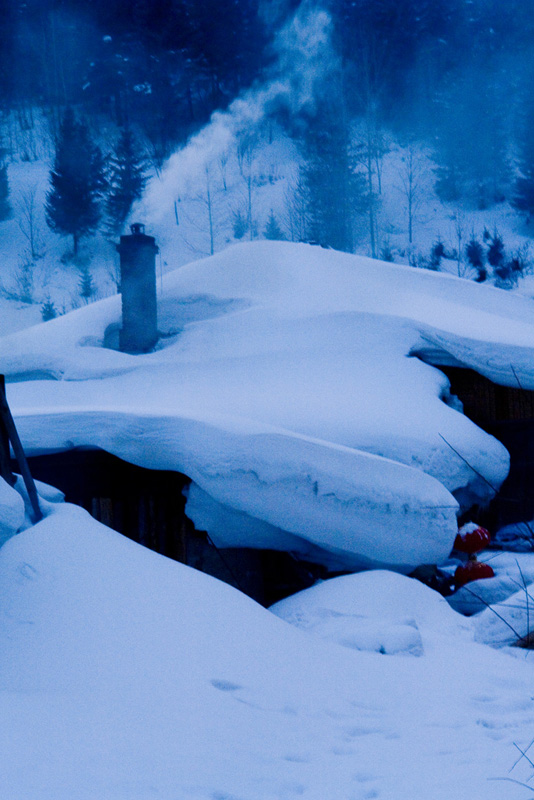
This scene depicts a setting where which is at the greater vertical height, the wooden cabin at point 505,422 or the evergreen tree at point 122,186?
the evergreen tree at point 122,186

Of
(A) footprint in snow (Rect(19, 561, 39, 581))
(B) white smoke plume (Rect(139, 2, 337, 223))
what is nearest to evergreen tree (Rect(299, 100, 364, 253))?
Result: (B) white smoke plume (Rect(139, 2, 337, 223))

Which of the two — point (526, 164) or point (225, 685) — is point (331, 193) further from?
point (225, 685)

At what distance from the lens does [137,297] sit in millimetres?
10891

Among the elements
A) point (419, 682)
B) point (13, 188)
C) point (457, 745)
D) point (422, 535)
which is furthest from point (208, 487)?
point (13, 188)

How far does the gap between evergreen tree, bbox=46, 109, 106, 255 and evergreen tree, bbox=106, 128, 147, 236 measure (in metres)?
0.65

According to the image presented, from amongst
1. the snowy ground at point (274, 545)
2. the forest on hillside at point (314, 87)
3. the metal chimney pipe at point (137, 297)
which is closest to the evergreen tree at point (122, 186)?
the forest on hillside at point (314, 87)

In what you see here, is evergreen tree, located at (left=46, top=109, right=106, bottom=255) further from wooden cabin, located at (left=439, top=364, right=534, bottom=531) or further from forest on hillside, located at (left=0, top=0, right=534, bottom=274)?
wooden cabin, located at (left=439, top=364, right=534, bottom=531)

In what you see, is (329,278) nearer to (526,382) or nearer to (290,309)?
(290,309)

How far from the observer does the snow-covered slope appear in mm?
2564

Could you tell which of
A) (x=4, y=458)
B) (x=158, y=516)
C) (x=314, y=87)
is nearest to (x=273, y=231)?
(x=314, y=87)

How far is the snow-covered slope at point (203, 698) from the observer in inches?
101

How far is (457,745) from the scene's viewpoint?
3109 millimetres

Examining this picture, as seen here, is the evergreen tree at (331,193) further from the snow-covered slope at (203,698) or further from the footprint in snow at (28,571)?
the footprint in snow at (28,571)

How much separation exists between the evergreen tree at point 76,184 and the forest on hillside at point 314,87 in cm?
19
